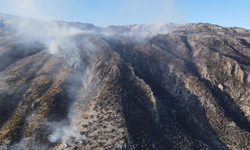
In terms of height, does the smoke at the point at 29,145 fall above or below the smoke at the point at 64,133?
below

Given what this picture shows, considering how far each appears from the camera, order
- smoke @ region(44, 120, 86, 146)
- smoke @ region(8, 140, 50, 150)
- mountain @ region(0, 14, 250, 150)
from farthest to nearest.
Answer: mountain @ region(0, 14, 250, 150)
smoke @ region(44, 120, 86, 146)
smoke @ region(8, 140, 50, 150)

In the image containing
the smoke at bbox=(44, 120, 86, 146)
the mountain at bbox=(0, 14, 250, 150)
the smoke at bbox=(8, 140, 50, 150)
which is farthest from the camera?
the mountain at bbox=(0, 14, 250, 150)

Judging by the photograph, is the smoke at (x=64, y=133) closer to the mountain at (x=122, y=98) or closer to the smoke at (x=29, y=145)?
the mountain at (x=122, y=98)

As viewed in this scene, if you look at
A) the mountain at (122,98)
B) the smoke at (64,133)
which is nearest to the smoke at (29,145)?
the mountain at (122,98)

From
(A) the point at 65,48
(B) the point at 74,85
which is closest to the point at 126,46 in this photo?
(A) the point at 65,48

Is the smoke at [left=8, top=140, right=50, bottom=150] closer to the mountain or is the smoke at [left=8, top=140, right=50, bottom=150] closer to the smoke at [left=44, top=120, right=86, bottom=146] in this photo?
the mountain

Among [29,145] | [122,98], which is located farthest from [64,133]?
[122,98]

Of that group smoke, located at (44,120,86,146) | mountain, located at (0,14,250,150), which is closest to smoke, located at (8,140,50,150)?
mountain, located at (0,14,250,150)

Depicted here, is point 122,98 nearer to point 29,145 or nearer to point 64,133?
point 64,133

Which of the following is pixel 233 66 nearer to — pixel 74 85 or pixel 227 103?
pixel 227 103
